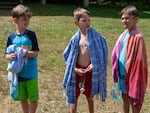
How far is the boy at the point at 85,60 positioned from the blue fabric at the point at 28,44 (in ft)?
1.55

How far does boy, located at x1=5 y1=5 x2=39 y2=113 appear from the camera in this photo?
4.92 meters

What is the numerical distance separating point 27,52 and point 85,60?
76 cm

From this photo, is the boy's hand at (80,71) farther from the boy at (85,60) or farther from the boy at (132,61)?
the boy at (132,61)

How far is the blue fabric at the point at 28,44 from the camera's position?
195 inches

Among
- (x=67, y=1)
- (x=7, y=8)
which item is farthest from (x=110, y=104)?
(x=67, y=1)

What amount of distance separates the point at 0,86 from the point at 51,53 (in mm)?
3214

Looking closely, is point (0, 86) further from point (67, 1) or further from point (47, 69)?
point (67, 1)

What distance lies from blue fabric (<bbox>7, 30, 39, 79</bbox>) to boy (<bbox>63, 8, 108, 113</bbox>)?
471mm

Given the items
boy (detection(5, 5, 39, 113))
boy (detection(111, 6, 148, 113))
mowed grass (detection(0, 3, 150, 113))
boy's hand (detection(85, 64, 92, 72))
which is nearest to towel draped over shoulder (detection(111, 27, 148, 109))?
boy (detection(111, 6, 148, 113))

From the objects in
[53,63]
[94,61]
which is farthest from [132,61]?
[53,63]

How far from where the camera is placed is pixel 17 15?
4.91 meters

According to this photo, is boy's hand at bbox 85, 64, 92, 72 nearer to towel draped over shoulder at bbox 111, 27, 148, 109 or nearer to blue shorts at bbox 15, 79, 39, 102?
towel draped over shoulder at bbox 111, 27, 148, 109

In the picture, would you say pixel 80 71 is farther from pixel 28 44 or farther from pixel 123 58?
pixel 28 44

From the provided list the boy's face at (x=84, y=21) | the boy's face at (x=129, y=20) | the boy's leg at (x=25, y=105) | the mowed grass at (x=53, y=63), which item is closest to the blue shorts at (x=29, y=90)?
the boy's leg at (x=25, y=105)
